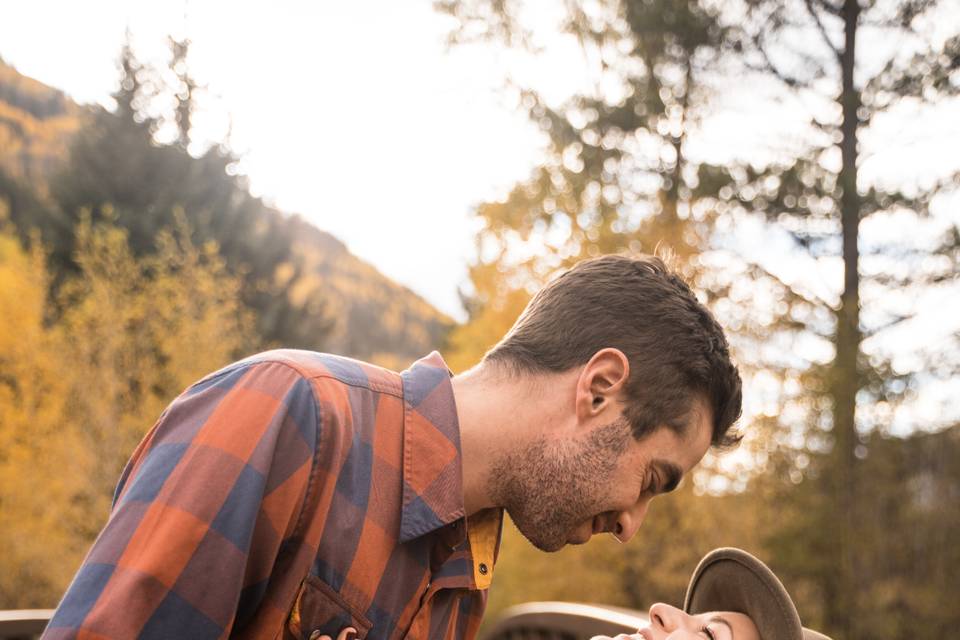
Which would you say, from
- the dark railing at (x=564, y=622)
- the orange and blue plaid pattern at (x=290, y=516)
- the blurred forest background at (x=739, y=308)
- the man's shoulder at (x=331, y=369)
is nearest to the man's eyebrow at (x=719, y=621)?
the dark railing at (x=564, y=622)

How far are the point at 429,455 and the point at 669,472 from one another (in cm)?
52

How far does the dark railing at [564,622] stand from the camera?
2225 millimetres

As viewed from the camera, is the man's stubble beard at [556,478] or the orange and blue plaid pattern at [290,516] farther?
the man's stubble beard at [556,478]

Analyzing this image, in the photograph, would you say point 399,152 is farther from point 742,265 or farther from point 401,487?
point 401,487

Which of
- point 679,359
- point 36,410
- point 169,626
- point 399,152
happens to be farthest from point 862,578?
point 399,152

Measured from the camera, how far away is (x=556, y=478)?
164cm

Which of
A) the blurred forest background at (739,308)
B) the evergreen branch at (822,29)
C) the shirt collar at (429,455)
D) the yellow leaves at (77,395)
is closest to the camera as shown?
the shirt collar at (429,455)

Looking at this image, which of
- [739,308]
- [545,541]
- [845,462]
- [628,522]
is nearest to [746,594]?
[628,522]

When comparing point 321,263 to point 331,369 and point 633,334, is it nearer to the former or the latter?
point 633,334

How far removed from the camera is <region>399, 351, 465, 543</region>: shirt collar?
4.73 feet

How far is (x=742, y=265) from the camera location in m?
10.1

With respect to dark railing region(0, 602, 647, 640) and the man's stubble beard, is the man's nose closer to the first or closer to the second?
the man's stubble beard

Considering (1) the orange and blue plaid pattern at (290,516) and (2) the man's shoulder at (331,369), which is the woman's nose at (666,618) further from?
(2) the man's shoulder at (331,369)

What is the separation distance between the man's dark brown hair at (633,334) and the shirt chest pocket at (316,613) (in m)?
0.54
